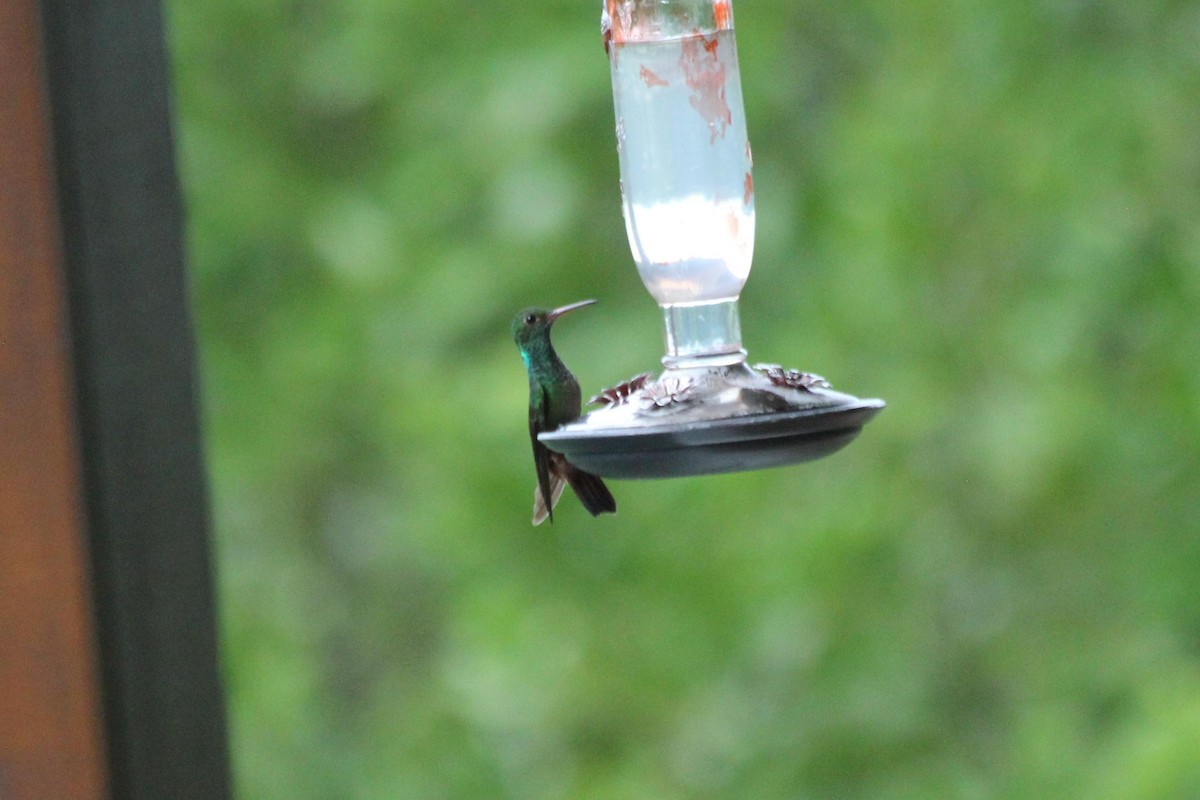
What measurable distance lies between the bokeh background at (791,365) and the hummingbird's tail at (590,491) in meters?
3.15

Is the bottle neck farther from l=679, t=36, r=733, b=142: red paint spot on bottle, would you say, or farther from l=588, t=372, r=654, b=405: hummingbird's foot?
l=679, t=36, r=733, b=142: red paint spot on bottle

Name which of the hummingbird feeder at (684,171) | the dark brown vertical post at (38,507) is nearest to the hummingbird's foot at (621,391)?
the hummingbird feeder at (684,171)

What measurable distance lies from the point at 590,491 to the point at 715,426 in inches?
16.9

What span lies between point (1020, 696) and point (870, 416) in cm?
437

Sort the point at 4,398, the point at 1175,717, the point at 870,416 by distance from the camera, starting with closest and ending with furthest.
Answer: the point at 4,398 < the point at 870,416 < the point at 1175,717

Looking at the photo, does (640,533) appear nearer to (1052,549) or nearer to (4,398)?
(1052,549)

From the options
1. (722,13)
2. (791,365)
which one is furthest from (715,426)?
(791,365)

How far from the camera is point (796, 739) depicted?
17.6 ft

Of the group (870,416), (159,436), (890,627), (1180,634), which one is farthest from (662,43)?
(1180,634)

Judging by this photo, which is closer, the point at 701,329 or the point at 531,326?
the point at 701,329

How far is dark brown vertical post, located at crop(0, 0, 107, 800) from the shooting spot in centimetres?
143

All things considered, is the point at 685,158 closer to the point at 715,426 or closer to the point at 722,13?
the point at 722,13

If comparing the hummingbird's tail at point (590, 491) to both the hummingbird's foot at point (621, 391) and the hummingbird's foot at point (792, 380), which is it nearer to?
the hummingbird's foot at point (621, 391)

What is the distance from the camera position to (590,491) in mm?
1869
